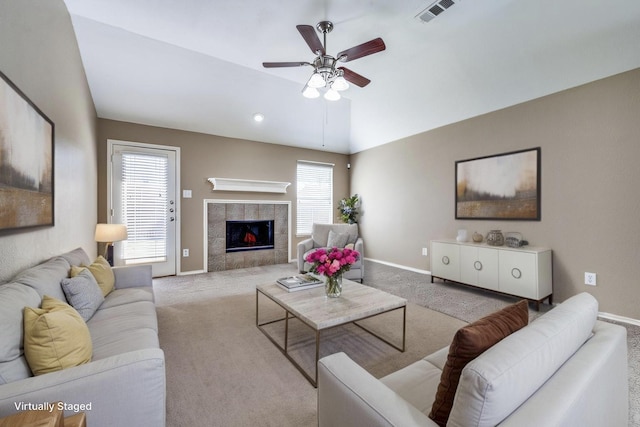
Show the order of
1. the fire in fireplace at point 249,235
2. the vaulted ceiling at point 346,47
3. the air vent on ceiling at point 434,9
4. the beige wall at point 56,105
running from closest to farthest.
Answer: the beige wall at point 56,105
the air vent on ceiling at point 434,9
the vaulted ceiling at point 346,47
the fire in fireplace at point 249,235

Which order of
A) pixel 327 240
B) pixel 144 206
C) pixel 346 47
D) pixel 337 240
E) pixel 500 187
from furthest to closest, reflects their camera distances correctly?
pixel 327 240 → pixel 337 240 → pixel 144 206 → pixel 500 187 → pixel 346 47

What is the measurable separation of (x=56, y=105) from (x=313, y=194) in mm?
4371

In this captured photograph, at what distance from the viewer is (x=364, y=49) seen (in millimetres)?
2281

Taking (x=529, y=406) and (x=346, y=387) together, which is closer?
(x=529, y=406)

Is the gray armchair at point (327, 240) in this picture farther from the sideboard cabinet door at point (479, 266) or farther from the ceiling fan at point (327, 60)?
the ceiling fan at point (327, 60)

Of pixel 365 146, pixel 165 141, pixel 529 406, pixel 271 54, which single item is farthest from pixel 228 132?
pixel 529 406

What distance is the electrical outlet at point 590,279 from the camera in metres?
2.99

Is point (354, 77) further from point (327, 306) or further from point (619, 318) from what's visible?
point (619, 318)

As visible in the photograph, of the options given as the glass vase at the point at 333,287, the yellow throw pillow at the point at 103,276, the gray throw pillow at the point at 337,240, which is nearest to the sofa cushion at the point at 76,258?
the yellow throw pillow at the point at 103,276

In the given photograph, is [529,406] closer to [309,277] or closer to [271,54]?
[309,277]

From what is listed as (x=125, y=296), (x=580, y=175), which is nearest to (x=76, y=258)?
(x=125, y=296)

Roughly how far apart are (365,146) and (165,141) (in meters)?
3.83

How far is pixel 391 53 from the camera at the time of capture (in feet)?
10.9

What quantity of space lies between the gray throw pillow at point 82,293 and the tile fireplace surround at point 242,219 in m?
2.93
